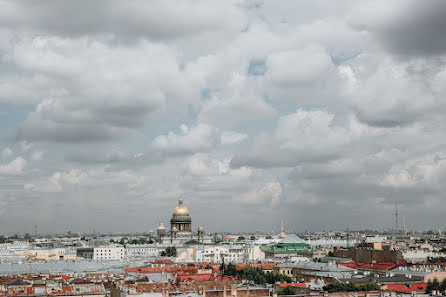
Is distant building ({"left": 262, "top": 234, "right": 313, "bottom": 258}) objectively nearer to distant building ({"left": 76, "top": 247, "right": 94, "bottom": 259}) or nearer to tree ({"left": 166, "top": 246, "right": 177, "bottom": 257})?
tree ({"left": 166, "top": 246, "right": 177, "bottom": 257})

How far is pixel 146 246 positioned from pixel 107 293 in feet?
418

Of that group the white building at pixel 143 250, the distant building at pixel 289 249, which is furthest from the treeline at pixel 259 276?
the white building at pixel 143 250

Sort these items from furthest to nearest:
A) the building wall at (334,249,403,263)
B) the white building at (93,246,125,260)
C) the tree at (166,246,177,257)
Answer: the tree at (166,246,177,257) → the white building at (93,246,125,260) → the building wall at (334,249,403,263)

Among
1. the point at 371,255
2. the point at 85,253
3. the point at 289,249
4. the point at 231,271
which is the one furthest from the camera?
the point at 85,253

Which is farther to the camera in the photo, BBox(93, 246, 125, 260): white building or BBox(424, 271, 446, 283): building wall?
BBox(93, 246, 125, 260): white building

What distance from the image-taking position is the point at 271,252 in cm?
15312

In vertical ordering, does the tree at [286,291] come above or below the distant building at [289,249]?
below

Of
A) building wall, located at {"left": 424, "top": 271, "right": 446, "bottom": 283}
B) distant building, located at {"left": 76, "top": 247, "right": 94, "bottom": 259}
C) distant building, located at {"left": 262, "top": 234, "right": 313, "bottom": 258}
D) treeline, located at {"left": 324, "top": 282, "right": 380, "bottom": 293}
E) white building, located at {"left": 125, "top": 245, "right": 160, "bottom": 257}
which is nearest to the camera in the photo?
treeline, located at {"left": 324, "top": 282, "right": 380, "bottom": 293}

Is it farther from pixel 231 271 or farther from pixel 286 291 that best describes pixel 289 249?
pixel 286 291

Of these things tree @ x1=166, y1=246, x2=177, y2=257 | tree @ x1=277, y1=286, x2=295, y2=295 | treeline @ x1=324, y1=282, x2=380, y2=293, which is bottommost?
tree @ x1=277, y1=286, x2=295, y2=295

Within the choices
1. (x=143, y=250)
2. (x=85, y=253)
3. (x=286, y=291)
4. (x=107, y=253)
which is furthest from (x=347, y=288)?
(x=143, y=250)

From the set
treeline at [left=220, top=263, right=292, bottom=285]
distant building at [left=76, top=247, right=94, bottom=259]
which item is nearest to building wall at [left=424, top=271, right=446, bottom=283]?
treeline at [left=220, top=263, right=292, bottom=285]

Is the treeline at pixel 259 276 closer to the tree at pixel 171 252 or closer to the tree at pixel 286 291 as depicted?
the tree at pixel 286 291

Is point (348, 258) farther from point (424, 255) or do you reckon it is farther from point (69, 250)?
point (69, 250)
